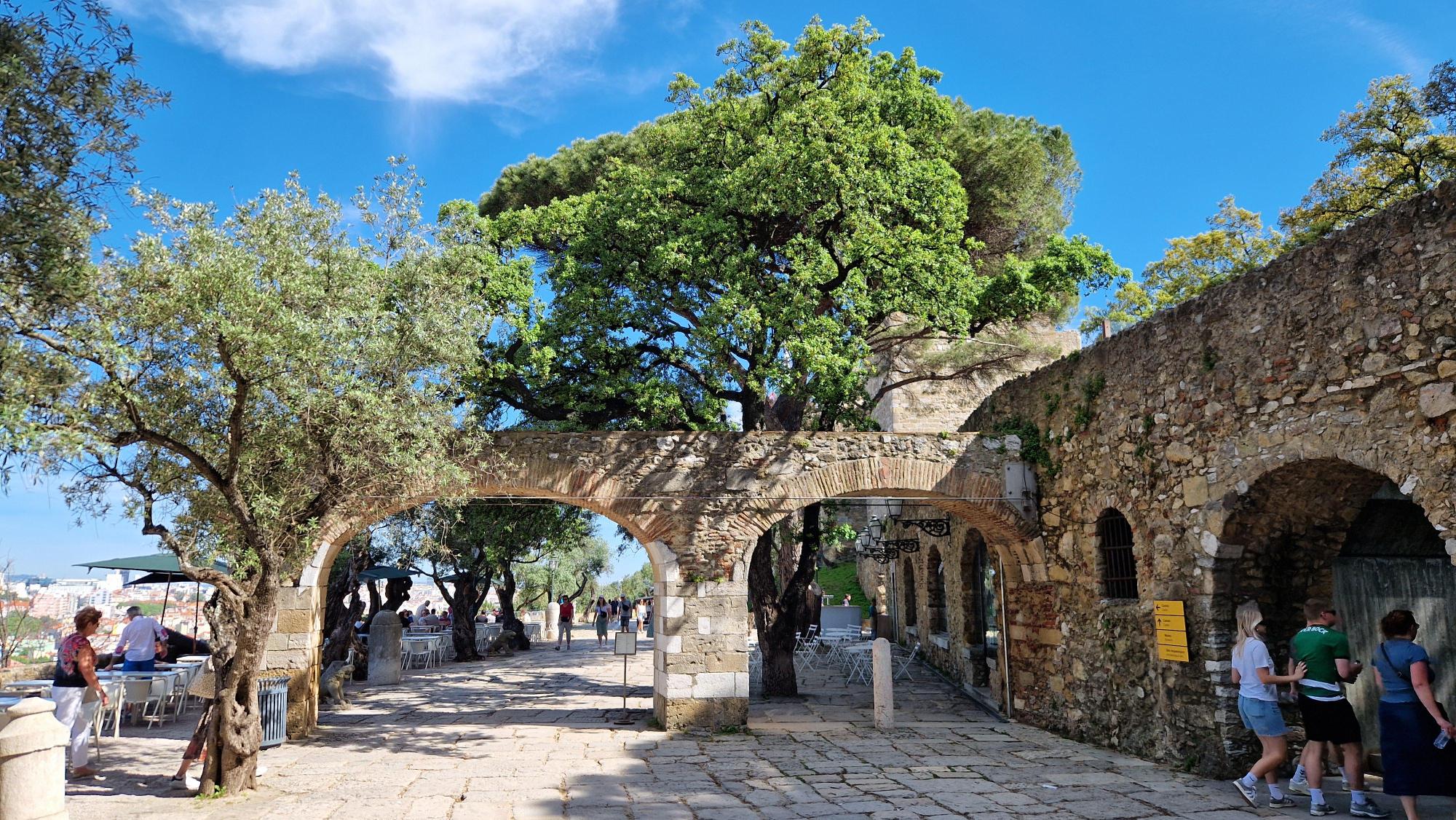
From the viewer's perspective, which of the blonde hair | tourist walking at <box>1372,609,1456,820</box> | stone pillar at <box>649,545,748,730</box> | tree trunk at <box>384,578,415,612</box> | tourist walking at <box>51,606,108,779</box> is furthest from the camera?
tree trunk at <box>384,578,415,612</box>

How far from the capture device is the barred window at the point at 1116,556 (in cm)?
867

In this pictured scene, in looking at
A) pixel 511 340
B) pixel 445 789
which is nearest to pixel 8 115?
pixel 445 789

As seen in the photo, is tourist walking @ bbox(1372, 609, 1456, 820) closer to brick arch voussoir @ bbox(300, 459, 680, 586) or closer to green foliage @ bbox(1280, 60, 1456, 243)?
brick arch voussoir @ bbox(300, 459, 680, 586)

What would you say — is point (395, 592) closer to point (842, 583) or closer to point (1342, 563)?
point (842, 583)

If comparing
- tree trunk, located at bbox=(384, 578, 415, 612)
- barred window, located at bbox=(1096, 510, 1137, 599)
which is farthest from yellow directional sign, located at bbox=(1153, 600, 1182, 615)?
tree trunk, located at bbox=(384, 578, 415, 612)

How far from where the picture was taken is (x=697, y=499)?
387 inches

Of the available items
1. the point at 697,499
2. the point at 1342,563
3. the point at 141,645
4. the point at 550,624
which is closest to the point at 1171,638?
the point at 1342,563

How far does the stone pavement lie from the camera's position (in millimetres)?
6297

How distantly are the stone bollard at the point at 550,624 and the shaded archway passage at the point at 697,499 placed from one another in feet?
52.6

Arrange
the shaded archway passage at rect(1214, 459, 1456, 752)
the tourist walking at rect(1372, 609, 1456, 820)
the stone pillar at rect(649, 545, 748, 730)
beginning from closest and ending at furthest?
→ 1. the tourist walking at rect(1372, 609, 1456, 820)
2. the shaded archway passage at rect(1214, 459, 1456, 752)
3. the stone pillar at rect(649, 545, 748, 730)

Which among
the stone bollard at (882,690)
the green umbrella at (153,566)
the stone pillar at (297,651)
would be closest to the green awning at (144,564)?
the green umbrella at (153,566)

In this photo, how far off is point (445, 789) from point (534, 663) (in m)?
11.0

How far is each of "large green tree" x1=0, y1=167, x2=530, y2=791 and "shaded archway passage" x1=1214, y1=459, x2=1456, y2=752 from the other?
6.74 m

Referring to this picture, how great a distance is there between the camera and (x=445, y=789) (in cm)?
696
